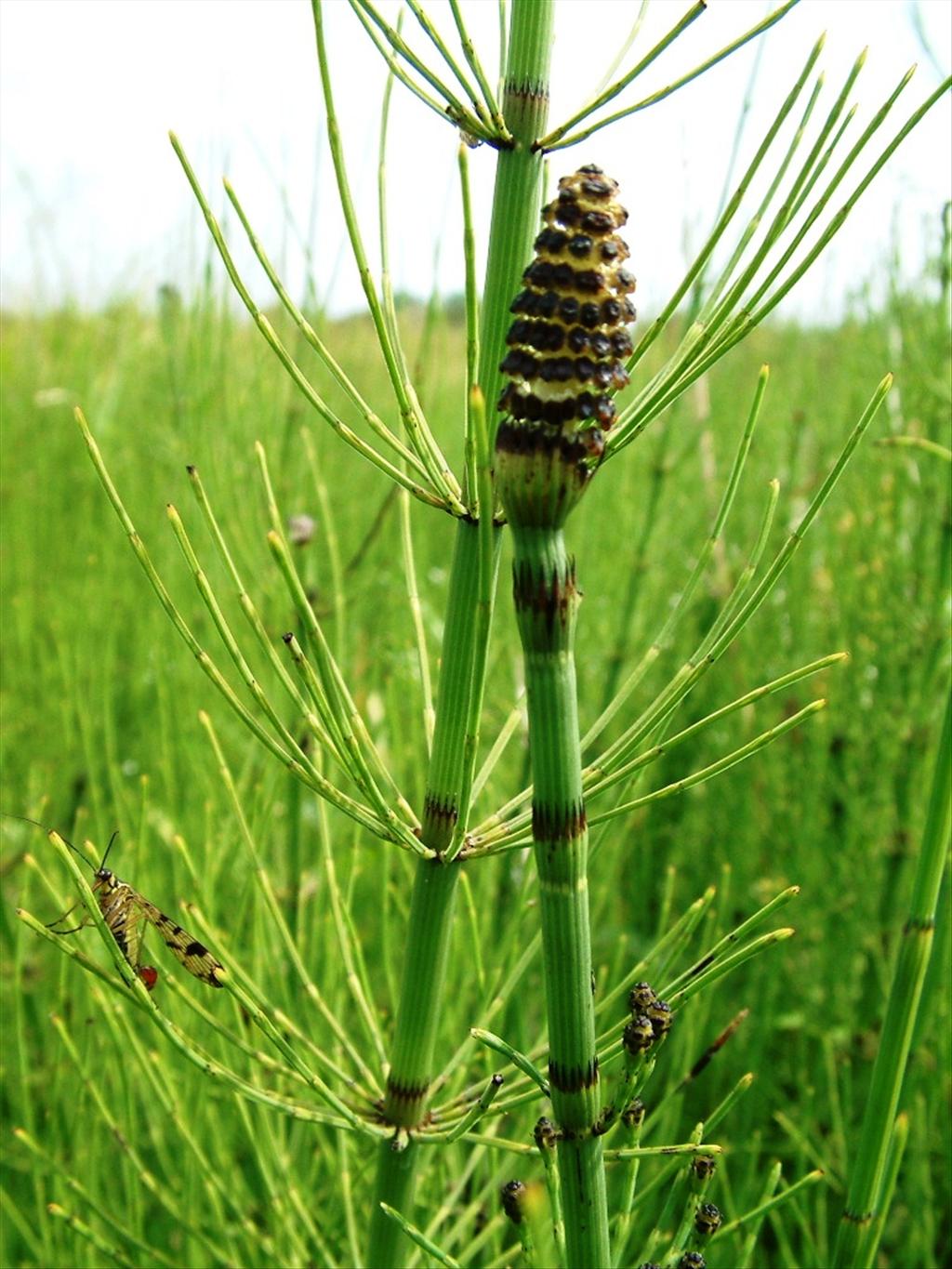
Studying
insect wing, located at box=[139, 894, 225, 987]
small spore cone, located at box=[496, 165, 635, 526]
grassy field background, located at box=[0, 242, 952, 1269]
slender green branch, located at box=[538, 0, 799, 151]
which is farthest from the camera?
grassy field background, located at box=[0, 242, 952, 1269]

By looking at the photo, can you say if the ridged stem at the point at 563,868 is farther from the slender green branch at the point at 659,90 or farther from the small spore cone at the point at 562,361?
the slender green branch at the point at 659,90

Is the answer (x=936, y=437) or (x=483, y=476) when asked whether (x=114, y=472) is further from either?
(x=483, y=476)

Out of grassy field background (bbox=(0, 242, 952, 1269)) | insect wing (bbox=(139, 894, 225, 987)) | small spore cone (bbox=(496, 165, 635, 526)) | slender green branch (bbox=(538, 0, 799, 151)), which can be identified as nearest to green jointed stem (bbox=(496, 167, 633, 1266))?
small spore cone (bbox=(496, 165, 635, 526))

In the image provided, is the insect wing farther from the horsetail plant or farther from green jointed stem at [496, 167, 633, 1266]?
green jointed stem at [496, 167, 633, 1266]

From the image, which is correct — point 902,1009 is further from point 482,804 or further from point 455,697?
point 482,804

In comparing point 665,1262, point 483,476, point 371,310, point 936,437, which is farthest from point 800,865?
point 483,476

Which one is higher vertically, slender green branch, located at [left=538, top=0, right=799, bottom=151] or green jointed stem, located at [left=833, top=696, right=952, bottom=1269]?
slender green branch, located at [left=538, top=0, right=799, bottom=151]
